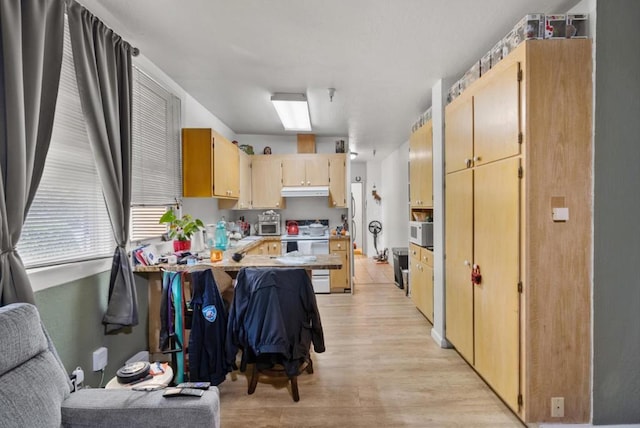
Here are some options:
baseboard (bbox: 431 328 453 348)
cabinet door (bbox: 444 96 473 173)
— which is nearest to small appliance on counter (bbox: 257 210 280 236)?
baseboard (bbox: 431 328 453 348)

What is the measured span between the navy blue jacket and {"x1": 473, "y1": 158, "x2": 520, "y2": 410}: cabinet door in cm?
127

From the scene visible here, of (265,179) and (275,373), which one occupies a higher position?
(265,179)

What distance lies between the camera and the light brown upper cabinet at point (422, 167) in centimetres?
340

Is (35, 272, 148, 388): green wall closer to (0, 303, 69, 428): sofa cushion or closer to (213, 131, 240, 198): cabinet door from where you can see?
(0, 303, 69, 428): sofa cushion

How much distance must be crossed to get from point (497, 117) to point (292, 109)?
89.2 inches

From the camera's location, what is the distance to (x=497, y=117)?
207 centimetres

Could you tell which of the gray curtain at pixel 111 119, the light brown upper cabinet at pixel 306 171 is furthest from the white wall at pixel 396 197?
the gray curtain at pixel 111 119

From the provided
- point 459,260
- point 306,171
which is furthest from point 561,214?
point 306,171

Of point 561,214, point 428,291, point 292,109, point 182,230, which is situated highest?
point 292,109

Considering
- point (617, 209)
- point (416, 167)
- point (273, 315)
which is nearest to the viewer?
point (617, 209)

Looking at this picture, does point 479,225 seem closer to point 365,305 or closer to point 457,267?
point 457,267

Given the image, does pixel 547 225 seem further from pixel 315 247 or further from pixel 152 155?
pixel 315 247

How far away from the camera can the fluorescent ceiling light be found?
11.0 ft

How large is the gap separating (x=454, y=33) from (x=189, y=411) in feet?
9.11
